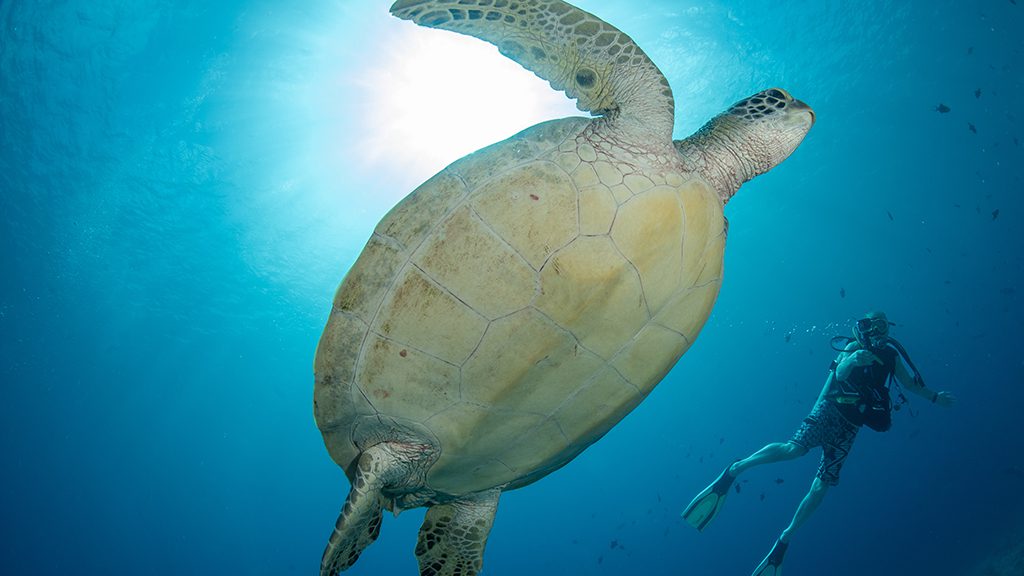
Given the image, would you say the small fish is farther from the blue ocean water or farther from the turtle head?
the turtle head

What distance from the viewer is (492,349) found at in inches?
95.0

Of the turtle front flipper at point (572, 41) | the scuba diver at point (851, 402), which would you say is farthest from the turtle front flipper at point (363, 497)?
the scuba diver at point (851, 402)

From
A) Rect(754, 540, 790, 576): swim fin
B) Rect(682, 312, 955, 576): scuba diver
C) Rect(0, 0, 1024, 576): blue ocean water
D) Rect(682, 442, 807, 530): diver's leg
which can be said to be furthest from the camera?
Rect(0, 0, 1024, 576): blue ocean water

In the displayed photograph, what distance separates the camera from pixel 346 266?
23625mm

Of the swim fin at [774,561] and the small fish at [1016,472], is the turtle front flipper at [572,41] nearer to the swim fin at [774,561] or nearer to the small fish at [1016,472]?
the swim fin at [774,561]

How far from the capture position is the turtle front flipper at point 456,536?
331cm

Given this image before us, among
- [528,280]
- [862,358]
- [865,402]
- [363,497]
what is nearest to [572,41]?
[528,280]

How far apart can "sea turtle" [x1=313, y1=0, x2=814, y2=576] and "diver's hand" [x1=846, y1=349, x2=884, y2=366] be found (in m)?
5.54

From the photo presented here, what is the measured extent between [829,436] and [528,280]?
732cm

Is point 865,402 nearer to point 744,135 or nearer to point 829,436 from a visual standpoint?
point 829,436

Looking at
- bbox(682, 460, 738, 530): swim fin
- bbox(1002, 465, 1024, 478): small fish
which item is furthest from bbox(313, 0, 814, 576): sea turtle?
bbox(1002, 465, 1024, 478): small fish

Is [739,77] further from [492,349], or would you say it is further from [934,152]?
[492,349]

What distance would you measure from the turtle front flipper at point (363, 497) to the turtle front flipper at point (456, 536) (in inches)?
27.3

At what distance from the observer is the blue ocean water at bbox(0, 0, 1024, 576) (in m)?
13.7
